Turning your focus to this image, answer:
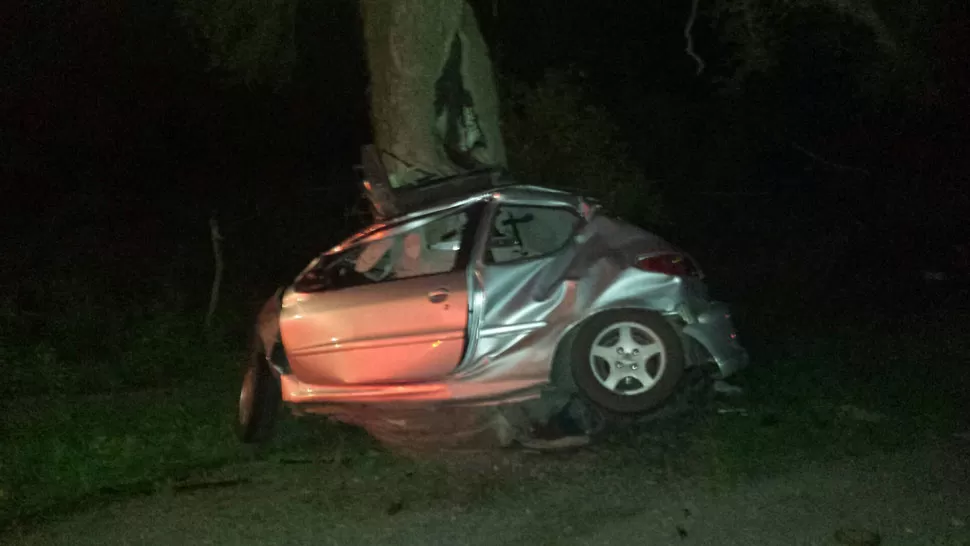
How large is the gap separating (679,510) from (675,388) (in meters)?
1.22

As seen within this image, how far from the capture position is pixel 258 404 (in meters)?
6.80

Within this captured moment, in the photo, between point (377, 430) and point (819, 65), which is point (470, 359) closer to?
point (377, 430)

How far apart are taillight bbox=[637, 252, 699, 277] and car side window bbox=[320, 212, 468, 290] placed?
121 cm

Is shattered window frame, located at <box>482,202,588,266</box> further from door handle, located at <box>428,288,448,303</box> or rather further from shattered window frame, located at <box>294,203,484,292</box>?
door handle, located at <box>428,288,448,303</box>

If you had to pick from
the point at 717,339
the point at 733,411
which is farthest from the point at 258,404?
the point at 733,411

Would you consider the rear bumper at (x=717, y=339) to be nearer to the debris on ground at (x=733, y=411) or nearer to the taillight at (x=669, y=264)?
the taillight at (x=669, y=264)

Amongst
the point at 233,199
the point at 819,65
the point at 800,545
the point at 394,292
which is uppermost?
the point at 819,65

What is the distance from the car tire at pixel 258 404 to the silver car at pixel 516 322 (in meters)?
0.52

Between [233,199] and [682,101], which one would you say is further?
[233,199]

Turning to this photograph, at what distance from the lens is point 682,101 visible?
14.0 m

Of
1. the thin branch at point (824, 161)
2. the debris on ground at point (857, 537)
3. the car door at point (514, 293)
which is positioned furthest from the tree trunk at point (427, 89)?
the thin branch at point (824, 161)

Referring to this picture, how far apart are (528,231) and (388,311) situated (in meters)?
1.07

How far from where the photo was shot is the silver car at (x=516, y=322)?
238 inches

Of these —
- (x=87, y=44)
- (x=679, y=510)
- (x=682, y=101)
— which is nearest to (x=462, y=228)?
(x=679, y=510)
